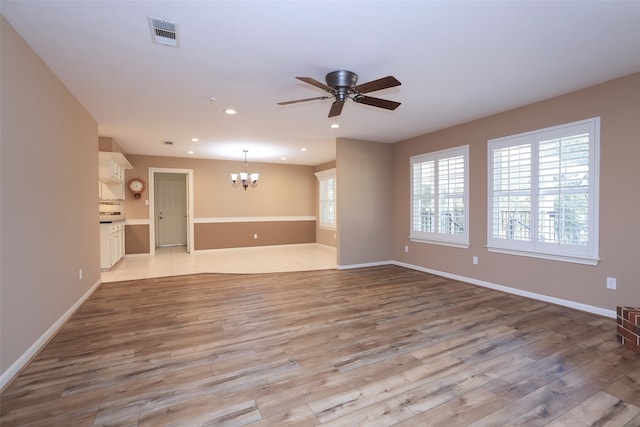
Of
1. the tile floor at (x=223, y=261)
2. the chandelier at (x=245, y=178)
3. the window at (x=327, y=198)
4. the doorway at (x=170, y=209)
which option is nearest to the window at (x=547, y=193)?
the tile floor at (x=223, y=261)

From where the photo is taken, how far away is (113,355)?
8.15 ft

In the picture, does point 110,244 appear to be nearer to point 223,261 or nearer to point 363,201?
point 223,261

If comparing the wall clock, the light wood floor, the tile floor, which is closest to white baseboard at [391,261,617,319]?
the light wood floor

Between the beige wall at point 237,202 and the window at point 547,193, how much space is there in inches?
220

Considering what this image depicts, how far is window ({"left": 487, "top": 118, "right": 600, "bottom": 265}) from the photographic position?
341 cm

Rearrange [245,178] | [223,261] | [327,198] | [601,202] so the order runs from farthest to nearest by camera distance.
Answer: [327,198] → [245,178] → [223,261] → [601,202]

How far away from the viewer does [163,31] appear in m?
2.30

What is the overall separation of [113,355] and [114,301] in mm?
1685

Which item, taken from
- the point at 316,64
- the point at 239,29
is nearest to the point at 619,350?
the point at 316,64

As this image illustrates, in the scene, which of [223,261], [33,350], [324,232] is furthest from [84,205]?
[324,232]

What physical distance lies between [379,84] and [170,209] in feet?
27.6

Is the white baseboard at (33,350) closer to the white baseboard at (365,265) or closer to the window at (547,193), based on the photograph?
the white baseboard at (365,265)

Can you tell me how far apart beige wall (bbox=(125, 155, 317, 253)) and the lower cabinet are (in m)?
1.09

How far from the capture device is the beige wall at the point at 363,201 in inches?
230
